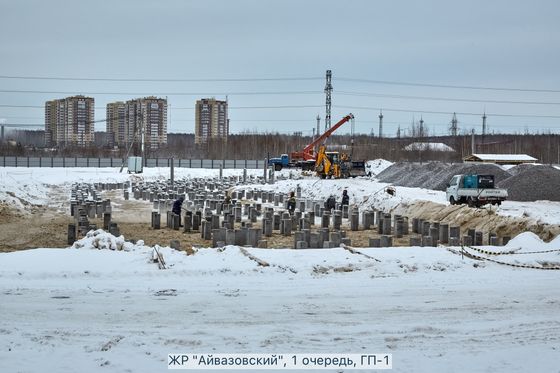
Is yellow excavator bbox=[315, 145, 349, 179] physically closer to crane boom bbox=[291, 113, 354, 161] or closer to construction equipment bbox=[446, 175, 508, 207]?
crane boom bbox=[291, 113, 354, 161]

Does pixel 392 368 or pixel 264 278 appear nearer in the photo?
pixel 392 368

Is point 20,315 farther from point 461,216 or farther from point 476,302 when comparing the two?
point 461,216

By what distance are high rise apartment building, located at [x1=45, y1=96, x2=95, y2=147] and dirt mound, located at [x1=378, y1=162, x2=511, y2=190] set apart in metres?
55.7

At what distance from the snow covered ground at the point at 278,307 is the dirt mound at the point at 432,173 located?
20.9 m

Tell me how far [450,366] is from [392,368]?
59 cm

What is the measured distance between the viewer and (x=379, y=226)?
19422 mm

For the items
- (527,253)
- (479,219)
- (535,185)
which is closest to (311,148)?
(535,185)

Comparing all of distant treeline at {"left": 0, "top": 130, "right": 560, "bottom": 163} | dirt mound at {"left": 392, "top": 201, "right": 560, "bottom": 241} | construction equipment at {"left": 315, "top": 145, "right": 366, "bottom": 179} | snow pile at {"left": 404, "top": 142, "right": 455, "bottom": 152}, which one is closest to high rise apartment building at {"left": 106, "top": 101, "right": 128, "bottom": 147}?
distant treeline at {"left": 0, "top": 130, "right": 560, "bottom": 163}

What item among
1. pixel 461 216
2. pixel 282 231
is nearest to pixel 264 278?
pixel 282 231

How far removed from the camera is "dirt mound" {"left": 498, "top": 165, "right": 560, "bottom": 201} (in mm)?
25234

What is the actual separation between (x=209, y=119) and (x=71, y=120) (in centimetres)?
2356

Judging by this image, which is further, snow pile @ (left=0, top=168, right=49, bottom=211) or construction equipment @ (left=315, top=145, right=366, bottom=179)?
construction equipment @ (left=315, top=145, right=366, bottom=179)

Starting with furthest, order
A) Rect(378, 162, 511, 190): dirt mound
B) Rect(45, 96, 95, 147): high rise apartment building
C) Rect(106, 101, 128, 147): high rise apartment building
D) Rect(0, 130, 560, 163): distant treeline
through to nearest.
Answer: Rect(106, 101, 128, 147): high rise apartment building → Rect(45, 96, 95, 147): high rise apartment building → Rect(0, 130, 560, 163): distant treeline → Rect(378, 162, 511, 190): dirt mound

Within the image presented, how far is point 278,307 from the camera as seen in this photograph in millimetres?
7734
